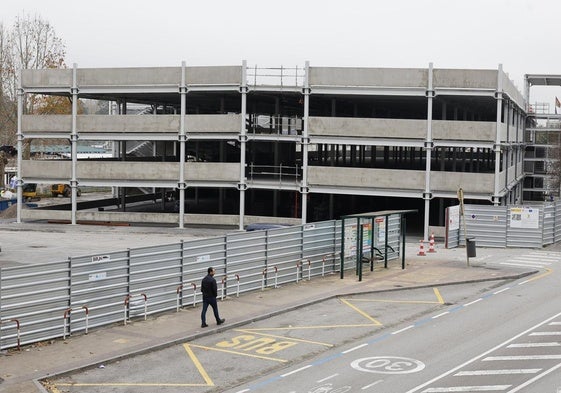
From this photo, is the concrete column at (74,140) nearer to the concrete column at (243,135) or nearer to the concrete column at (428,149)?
the concrete column at (243,135)

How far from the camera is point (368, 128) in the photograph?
47.5m

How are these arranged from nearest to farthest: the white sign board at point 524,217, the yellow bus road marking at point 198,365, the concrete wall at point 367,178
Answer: the yellow bus road marking at point 198,365 < the white sign board at point 524,217 < the concrete wall at point 367,178

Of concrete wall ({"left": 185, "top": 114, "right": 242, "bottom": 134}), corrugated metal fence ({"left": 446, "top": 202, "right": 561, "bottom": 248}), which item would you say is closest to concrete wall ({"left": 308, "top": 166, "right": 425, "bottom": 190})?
concrete wall ({"left": 185, "top": 114, "right": 242, "bottom": 134})

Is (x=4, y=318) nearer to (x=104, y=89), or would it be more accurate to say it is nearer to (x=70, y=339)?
(x=70, y=339)

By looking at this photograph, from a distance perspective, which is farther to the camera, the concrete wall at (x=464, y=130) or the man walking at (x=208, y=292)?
the concrete wall at (x=464, y=130)

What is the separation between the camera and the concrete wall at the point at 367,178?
46.8 metres

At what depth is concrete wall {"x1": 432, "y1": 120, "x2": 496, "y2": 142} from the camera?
151 feet

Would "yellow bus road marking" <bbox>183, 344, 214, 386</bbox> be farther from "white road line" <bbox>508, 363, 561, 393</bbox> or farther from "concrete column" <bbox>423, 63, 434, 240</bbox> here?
"concrete column" <bbox>423, 63, 434, 240</bbox>

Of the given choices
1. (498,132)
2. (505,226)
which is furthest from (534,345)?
(498,132)

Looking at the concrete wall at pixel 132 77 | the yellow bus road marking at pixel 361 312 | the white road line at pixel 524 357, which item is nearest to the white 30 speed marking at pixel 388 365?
the white road line at pixel 524 357

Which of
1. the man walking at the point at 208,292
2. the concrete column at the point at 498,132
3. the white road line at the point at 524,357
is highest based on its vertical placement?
the concrete column at the point at 498,132

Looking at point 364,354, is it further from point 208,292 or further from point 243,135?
point 243,135

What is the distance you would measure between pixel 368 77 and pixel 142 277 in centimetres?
2926

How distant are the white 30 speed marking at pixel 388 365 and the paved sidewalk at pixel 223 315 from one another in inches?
190
